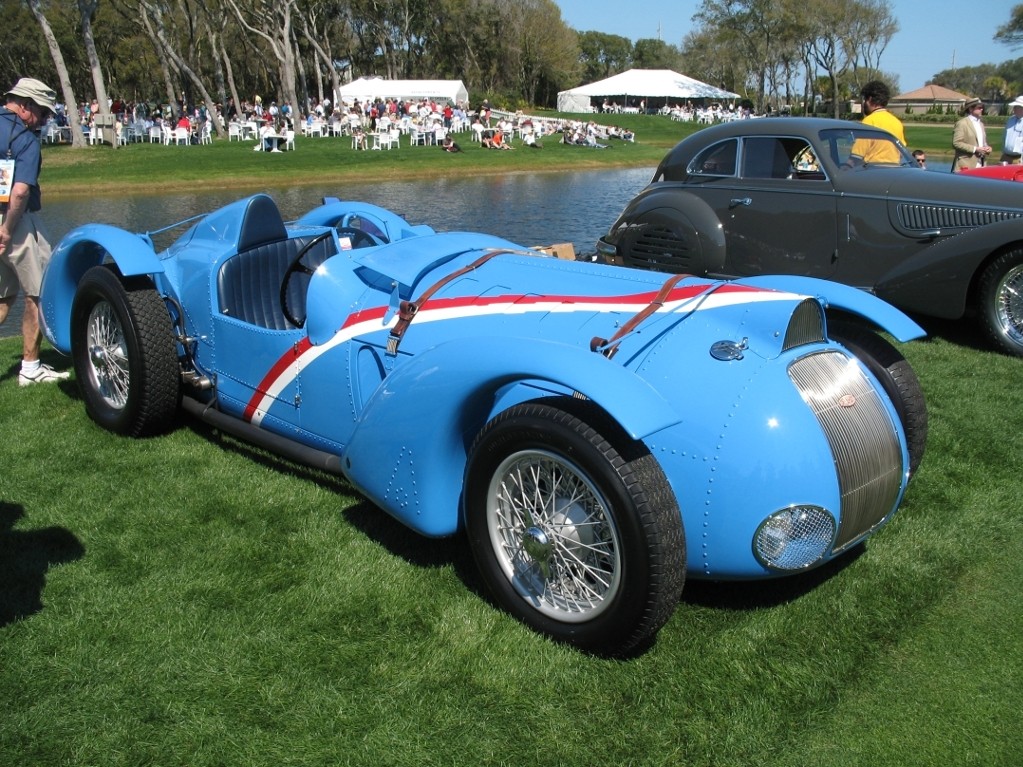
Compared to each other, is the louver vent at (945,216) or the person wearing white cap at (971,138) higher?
the person wearing white cap at (971,138)

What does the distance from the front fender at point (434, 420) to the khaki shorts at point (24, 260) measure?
3631 millimetres

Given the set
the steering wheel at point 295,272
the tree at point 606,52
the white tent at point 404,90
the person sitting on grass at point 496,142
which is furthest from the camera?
the tree at point 606,52

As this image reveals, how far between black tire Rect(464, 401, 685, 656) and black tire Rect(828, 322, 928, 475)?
151cm

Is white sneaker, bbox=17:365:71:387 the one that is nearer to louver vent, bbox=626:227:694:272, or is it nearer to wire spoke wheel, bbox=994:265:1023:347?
louver vent, bbox=626:227:694:272

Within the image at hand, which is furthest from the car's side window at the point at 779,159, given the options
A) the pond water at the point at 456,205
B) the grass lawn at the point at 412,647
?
the pond water at the point at 456,205

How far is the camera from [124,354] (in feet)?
16.5

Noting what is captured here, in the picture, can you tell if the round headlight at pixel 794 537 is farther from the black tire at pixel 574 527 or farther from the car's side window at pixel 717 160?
the car's side window at pixel 717 160

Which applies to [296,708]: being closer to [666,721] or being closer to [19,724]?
[19,724]

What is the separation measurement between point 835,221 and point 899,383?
397cm

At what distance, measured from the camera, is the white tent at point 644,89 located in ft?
227

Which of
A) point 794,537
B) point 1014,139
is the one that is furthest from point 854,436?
point 1014,139

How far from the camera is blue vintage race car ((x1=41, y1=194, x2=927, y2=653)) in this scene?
280 centimetres

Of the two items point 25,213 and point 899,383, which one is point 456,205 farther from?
point 899,383

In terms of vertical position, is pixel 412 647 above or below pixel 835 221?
below
